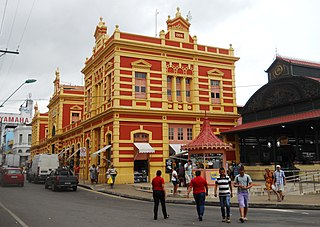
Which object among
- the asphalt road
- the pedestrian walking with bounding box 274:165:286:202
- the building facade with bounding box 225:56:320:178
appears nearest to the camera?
the asphalt road

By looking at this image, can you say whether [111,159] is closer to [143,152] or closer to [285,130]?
[143,152]

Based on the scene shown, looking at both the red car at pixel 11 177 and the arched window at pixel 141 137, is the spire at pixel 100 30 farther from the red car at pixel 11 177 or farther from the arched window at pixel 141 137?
the red car at pixel 11 177

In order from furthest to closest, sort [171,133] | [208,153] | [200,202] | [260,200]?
1. [171,133]
2. [208,153]
3. [260,200]
4. [200,202]

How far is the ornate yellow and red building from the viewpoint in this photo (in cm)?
2778

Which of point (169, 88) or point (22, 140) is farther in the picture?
point (22, 140)

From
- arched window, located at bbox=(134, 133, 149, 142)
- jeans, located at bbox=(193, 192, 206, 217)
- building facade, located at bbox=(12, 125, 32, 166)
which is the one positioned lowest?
jeans, located at bbox=(193, 192, 206, 217)

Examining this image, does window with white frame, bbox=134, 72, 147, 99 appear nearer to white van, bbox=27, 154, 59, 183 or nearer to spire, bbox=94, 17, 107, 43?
spire, bbox=94, 17, 107, 43

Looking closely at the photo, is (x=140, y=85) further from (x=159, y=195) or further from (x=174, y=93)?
(x=159, y=195)

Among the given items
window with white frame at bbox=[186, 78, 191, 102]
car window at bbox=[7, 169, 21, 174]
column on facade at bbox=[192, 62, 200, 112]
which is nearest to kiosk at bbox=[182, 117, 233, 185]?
column on facade at bbox=[192, 62, 200, 112]

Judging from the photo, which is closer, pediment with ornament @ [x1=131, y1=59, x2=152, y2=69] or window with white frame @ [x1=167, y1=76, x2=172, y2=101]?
pediment with ornament @ [x1=131, y1=59, x2=152, y2=69]

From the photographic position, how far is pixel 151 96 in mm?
29234

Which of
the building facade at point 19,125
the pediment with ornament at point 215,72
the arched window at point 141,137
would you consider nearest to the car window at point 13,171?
the arched window at point 141,137

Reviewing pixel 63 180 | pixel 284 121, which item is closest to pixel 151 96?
pixel 63 180

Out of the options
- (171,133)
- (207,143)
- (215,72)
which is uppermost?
(215,72)
